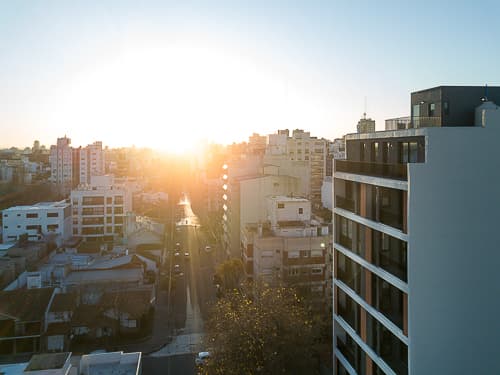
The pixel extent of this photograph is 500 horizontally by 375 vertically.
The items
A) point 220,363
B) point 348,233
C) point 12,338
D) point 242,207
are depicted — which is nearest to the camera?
point 348,233

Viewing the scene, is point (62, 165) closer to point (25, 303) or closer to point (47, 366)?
point (25, 303)

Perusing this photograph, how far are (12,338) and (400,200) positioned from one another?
16453 mm

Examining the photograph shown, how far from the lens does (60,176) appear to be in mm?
56562

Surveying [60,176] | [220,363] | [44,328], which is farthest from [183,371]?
[60,176]

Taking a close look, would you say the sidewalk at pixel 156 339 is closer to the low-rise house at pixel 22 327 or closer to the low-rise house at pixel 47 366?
the low-rise house at pixel 22 327

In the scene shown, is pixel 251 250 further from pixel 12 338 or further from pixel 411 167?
pixel 411 167

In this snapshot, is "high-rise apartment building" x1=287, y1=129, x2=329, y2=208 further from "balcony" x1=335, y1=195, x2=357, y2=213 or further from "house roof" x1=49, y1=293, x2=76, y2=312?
"balcony" x1=335, y1=195, x2=357, y2=213

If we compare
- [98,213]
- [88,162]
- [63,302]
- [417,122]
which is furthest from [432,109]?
[88,162]

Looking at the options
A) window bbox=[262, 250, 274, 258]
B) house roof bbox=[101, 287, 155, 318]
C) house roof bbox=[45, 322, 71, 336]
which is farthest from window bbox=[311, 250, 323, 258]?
house roof bbox=[45, 322, 71, 336]

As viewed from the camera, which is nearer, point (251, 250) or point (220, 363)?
point (220, 363)

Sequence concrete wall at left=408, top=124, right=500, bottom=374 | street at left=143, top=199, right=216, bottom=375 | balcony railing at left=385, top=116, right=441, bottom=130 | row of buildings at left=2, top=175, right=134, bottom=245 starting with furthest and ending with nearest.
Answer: row of buildings at left=2, top=175, right=134, bottom=245 → street at left=143, top=199, right=216, bottom=375 → balcony railing at left=385, top=116, right=441, bottom=130 → concrete wall at left=408, top=124, right=500, bottom=374

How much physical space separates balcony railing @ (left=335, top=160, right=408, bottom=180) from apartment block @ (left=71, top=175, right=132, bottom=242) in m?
28.3

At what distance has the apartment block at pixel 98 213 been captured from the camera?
36250mm

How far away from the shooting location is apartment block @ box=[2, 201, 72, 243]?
3257 centimetres
